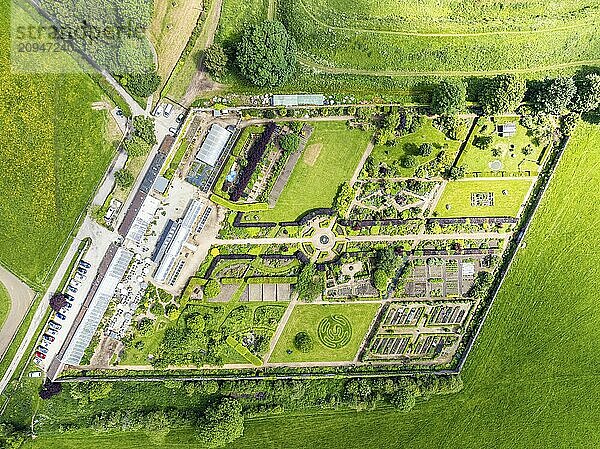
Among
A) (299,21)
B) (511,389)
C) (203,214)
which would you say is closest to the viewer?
(299,21)

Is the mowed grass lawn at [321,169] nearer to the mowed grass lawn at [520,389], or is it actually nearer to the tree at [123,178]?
the tree at [123,178]

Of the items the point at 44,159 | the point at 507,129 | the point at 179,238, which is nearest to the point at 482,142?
the point at 507,129

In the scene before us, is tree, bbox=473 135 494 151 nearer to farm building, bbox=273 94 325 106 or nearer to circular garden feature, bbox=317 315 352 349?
farm building, bbox=273 94 325 106

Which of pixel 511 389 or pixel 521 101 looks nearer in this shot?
pixel 521 101

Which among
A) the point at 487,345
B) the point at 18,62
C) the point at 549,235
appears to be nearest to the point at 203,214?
the point at 18,62

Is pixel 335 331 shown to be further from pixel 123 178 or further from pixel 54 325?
pixel 54 325

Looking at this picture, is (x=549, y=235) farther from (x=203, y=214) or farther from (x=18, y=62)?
(x=18, y=62)
